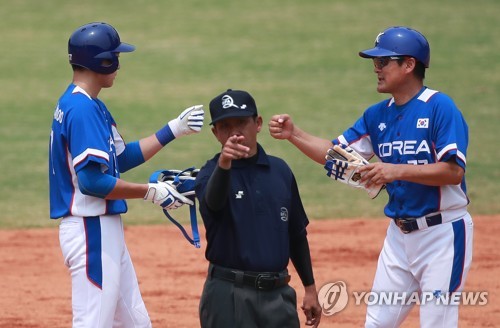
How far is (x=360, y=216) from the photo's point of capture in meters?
11.2

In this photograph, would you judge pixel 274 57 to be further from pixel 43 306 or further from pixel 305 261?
pixel 305 261

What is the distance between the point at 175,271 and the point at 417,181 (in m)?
4.17

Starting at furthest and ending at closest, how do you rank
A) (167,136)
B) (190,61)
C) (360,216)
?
1. (190,61)
2. (360,216)
3. (167,136)

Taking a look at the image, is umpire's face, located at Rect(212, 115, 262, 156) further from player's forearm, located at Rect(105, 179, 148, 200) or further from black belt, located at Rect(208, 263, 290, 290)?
player's forearm, located at Rect(105, 179, 148, 200)

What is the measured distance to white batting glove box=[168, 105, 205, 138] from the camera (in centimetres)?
610

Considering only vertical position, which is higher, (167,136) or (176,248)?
(167,136)

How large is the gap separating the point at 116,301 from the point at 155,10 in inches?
697

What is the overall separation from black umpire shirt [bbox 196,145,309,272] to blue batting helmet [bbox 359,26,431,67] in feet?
3.94

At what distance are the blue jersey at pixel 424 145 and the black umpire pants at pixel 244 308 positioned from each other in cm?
113

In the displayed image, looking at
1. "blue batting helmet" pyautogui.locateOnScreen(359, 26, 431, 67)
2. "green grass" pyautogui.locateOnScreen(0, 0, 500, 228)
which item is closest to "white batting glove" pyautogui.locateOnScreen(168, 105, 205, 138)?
"blue batting helmet" pyautogui.locateOnScreen(359, 26, 431, 67)

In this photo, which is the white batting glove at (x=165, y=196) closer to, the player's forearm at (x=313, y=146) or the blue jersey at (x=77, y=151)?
the blue jersey at (x=77, y=151)

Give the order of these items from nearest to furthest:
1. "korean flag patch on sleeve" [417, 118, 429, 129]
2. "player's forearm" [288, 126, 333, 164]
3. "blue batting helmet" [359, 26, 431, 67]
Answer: "korean flag patch on sleeve" [417, 118, 429, 129] → "blue batting helmet" [359, 26, 431, 67] → "player's forearm" [288, 126, 333, 164]

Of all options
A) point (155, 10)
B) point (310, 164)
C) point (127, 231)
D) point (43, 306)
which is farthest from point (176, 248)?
point (155, 10)

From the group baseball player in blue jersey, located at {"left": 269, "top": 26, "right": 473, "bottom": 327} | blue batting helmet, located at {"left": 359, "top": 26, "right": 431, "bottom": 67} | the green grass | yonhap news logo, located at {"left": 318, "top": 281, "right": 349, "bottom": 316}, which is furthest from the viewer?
the green grass
